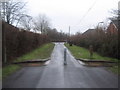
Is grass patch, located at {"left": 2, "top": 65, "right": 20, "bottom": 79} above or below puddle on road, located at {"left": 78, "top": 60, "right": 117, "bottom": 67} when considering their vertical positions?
above

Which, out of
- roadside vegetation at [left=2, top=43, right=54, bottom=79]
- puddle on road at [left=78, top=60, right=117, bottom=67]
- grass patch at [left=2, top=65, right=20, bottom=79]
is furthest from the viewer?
puddle on road at [left=78, top=60, right=117, bottom=67]

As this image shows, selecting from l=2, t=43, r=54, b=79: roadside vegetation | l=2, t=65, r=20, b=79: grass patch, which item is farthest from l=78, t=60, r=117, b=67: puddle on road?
l=2, t=65, r=20, b=79: grass patch

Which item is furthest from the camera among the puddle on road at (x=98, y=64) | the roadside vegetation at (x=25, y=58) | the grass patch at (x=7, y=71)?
the puddle on road at (x=98, y=64)

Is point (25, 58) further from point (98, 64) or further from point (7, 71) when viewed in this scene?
point (7, 71)

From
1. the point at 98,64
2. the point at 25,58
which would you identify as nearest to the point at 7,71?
the point at 98,64

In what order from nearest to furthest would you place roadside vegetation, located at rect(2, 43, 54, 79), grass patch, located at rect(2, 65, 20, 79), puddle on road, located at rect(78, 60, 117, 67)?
grass patch, located at rect(2, 65, 20, 79), roadside vegetation, located at rect(2, 43, 54, 79), puddle on road, located at rect(78, 60, 117, 67)

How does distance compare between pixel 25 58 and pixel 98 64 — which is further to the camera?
pixel 25 58

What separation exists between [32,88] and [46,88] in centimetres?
53

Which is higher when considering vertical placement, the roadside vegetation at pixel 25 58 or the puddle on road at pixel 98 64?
the roadside vegetation at pixel 25 58

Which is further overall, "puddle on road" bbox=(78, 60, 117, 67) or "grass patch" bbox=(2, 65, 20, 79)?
"puddle on road" bbox=(78, 60, 117, 67)

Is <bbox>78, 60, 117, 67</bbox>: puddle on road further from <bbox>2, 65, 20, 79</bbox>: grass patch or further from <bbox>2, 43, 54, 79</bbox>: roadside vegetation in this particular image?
<bbox>2, 65, 20, 79</bbox>: grass patch

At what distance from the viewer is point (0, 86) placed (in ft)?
33.4

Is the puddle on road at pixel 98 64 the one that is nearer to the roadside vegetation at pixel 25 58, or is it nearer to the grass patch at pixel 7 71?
the roadside vegetation at pixel 25 58

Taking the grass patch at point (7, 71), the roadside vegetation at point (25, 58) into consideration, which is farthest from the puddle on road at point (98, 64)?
the grass patch at point (7, 71)
